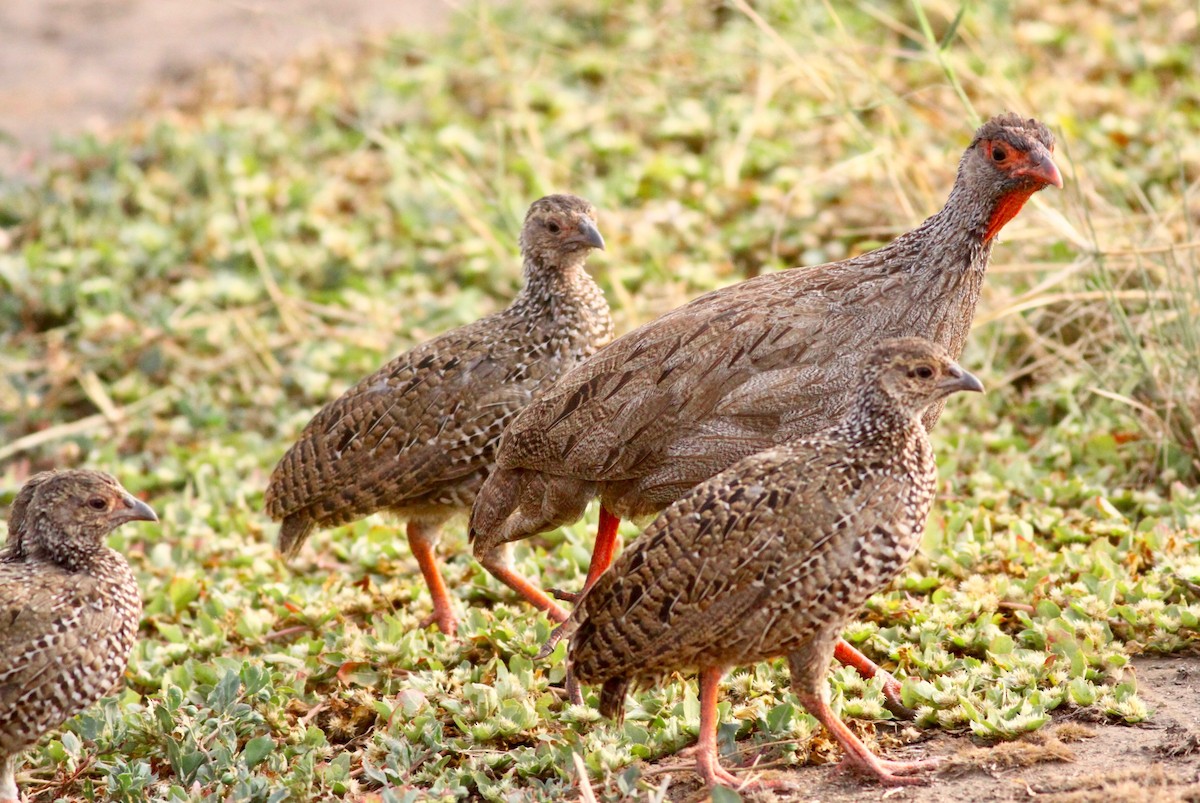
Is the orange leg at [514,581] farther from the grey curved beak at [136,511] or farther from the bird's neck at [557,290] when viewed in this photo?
the grey curved beak at [136,511]

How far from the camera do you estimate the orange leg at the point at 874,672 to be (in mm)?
4973

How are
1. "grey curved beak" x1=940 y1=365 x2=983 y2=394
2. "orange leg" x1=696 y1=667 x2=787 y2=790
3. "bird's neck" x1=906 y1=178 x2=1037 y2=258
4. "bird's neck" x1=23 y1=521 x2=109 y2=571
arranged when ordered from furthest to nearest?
1. "bird's neck" x1=906 y1=178 x2=1037 y2=258
2. "bird's neck" x1=23 y1=521 x2=109 y2=571
3. "grey curved beak" x1=940 y1=365 x2=983 y2=394
4. "orange leg" x1=696 y1=667 x2=787 y2=790

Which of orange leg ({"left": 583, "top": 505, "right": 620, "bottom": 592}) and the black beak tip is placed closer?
the black beak tip

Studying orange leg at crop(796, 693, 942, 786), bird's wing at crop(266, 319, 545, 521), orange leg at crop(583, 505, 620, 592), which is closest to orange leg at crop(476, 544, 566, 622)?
orange leg at crop(583, 505, 620, 592)

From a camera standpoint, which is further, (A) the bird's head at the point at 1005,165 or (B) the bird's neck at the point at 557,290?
Result: (B) the bird's neck at the point at 557,290

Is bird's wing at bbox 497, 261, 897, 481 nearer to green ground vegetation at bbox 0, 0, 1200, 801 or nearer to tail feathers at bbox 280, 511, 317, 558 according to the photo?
green ground vegetation at bbox 0, 0, 1200, 801

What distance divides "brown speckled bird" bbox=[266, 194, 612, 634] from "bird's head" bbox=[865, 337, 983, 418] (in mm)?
1785

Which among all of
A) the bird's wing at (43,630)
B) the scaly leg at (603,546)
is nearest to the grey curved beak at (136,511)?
the bird's wing at (43,630)

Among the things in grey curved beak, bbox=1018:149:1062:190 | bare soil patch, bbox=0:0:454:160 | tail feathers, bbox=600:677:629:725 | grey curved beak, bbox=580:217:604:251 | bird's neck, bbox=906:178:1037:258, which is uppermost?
bare soil patch, bbox=0:0:454:160

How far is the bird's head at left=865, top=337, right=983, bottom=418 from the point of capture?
4.59m

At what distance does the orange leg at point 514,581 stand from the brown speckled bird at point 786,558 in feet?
4.04

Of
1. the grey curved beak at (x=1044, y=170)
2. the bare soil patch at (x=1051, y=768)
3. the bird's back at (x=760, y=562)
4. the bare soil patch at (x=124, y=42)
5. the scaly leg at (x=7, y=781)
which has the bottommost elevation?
the bare soil patch at (x=1051, y=768)

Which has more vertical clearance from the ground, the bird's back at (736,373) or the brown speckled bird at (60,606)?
the bird's back at (736,373)

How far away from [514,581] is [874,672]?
1467 millimetres
